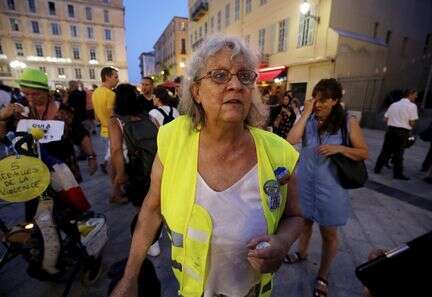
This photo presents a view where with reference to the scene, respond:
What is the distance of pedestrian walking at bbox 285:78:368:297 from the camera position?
6.83 ft

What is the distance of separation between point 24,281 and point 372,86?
14300 millimetres

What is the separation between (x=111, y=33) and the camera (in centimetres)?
4975

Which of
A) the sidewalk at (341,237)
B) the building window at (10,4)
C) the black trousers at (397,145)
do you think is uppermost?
the building window at (10,4)

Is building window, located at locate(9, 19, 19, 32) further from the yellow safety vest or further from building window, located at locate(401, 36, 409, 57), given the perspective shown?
the yellow safety vest

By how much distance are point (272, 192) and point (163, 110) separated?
8.06 feet

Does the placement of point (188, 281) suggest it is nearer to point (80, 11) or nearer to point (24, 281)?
point (24, 281)

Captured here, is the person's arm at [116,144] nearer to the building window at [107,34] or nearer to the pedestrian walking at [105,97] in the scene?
the pedestrian walking at [105,97]

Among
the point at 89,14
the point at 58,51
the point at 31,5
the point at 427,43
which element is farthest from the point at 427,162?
the point at 31,5

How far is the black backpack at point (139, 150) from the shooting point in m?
2.68

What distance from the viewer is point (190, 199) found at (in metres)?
1.16

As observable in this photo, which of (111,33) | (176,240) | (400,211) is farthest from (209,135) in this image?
(111,33)

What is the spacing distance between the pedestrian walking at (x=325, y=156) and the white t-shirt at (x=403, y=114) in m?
4.57

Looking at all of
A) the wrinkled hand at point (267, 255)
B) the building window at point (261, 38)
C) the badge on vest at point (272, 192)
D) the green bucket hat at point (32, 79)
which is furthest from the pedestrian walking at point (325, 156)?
the building window at point (261, 38)

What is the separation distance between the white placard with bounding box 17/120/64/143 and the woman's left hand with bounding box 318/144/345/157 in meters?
2.33
